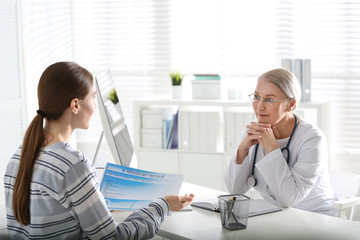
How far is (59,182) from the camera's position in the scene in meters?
1.81

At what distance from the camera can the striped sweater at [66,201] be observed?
5.96 ft

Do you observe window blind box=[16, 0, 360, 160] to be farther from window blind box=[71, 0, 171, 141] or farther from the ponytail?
the ponytail

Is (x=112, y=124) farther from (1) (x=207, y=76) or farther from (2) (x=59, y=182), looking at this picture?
(1) (x=207, y=76)

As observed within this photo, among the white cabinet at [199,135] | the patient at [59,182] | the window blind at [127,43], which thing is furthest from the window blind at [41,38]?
the patient at [59,182]

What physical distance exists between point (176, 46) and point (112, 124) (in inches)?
93.7

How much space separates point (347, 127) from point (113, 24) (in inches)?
88.7

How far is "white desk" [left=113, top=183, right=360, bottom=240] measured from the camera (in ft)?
6.64

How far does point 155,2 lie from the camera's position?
4801 mm

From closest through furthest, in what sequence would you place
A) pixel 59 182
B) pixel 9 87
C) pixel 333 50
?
pixel 59 182
pixel 9 87
pixel 333 50

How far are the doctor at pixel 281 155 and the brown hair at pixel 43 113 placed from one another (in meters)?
1.04

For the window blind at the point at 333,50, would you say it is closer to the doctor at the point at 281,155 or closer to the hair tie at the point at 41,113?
the doctor at the point at 281,155

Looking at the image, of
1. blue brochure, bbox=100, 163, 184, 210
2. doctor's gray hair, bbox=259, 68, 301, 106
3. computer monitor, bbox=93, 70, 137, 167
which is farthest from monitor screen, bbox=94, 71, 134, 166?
doctor's gray hair, bbox=259, 68, 301, 106

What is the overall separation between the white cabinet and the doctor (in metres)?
1.41

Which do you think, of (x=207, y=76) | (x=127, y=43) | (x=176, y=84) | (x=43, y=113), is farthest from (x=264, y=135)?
(x=127, y=43)
